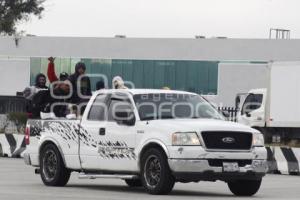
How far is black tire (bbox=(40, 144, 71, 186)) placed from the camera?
63.3 feet

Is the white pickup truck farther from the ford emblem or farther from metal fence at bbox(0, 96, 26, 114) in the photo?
metal fence at bbox(0, 96, 26, 114)

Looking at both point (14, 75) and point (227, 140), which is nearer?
point (227, 140)

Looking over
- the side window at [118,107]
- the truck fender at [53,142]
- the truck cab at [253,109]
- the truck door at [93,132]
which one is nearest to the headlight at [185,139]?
the side window at [118,107]

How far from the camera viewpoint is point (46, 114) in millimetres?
20656

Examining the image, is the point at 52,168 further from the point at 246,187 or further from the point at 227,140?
the point at 227,140

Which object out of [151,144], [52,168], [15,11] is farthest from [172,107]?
[15,11]

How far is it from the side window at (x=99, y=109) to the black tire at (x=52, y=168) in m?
1.07

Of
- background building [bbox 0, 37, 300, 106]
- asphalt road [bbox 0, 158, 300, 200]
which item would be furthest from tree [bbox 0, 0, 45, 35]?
asphalt road [bbox 0, 158, 300, 200]

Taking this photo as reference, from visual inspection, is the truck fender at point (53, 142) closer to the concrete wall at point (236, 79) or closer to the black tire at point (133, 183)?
the black tire at point (133, 183)

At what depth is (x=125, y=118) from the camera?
1800 cm

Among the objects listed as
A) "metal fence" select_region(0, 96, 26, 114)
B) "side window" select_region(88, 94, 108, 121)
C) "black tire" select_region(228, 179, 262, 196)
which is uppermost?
"side window" select_region(88, 94, 108, 121)

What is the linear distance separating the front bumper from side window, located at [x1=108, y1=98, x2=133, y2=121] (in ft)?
5.34

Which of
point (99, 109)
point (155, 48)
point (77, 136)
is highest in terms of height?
point (155, 48)

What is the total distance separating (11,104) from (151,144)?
57433mm
